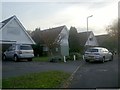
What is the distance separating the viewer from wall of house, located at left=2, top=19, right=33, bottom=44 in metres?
37.1

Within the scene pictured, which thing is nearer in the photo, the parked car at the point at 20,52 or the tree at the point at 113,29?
the parked car at the point at 20,52

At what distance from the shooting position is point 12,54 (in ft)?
93.3

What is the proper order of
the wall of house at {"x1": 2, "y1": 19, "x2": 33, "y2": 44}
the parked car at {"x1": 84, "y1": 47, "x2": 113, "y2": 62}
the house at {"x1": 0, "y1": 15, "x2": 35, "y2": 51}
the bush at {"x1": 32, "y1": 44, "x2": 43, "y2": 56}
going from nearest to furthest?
the parked car at {"x1": 84, "y1": 47, "x2": 113, "y2": 62}, the house at {"x1": 0, "y1": 15, "x2": 35, "y2": 51}, the wall of house at {"x1": 2, "y1": 19, "x2": 33, "y2": 44}, the bush at {"x1": 32, "y1": 44, "x2": 43, "y2": 56}

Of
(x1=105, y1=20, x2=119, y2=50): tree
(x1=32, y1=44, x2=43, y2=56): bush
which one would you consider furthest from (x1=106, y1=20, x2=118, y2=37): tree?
(x1=32, y1=44, x2=43, y2=56): bush

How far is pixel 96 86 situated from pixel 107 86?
466 millimetres

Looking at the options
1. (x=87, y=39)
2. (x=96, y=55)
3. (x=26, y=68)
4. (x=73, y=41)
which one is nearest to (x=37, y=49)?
(x=73, y=41)

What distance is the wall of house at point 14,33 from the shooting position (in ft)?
122

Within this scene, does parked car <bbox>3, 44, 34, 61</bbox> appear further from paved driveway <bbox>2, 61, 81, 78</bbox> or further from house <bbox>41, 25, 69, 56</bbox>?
house <bbox>41, 25, 69, 56</bbox>

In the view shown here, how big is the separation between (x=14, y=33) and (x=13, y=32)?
0.20m

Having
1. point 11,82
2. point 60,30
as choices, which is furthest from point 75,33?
point 11,82

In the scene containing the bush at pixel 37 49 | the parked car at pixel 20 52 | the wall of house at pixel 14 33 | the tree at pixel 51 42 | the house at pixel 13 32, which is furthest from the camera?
the tree at pixel 51 42

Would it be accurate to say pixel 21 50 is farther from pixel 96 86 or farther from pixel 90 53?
pixel 96 86

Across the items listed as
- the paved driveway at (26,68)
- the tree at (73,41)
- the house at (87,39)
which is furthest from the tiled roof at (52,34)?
the paved driveway at (26,68)

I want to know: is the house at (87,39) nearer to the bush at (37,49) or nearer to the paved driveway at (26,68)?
→ the bush at (37,49)
